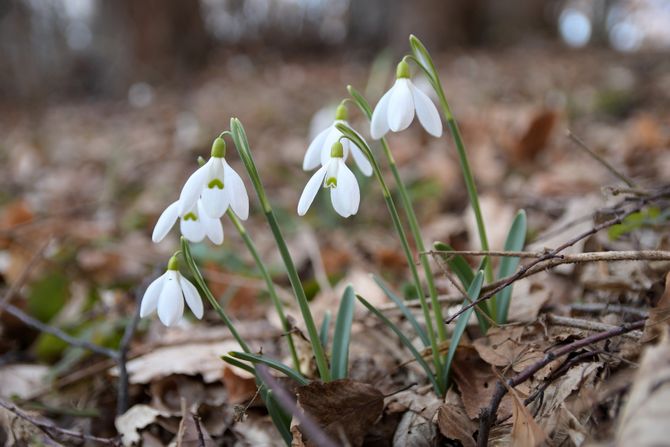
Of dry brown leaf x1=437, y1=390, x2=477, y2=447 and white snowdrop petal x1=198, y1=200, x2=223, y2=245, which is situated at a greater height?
white snowdrop petal x1=198, y1=200, x2=223, y2=245

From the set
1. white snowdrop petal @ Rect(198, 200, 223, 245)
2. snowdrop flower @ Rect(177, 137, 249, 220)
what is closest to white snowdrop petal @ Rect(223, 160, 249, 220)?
snowdrop flower @ Rect(177, 137, 249, 220)

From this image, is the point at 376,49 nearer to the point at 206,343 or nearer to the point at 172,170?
the point at 172,170

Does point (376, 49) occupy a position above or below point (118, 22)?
below

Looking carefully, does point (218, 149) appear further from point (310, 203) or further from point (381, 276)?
point (381, 276)

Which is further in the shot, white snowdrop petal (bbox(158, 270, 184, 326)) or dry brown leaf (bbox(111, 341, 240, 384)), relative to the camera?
dry brown leaf (bbox(111, 341, 240, 384))

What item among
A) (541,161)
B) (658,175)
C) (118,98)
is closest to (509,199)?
(658,175)

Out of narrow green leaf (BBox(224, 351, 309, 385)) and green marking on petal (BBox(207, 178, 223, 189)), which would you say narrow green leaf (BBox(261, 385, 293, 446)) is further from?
green marking on petal (BBox(207, 178, 223, 189))
